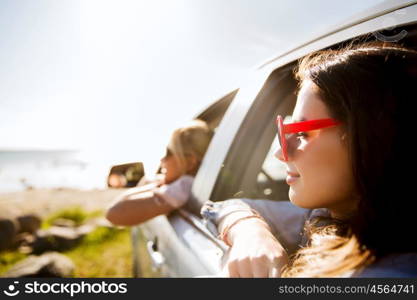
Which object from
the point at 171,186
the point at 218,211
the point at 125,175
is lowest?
the point at 125,175

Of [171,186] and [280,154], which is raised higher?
[280,154]

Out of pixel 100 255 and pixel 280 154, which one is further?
pixel 100 255

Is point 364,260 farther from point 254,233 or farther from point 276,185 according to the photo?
point 276,185

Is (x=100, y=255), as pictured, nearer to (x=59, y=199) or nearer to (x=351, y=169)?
(x=351, y=169)

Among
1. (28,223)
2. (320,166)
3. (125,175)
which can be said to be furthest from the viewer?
(28,223)

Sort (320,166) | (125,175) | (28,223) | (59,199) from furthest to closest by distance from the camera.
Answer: (59,199), (28,223), (125,175), (320,166)

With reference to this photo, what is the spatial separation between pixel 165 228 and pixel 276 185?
0.84 metres

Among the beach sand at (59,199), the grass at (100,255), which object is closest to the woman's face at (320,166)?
the grass at (100,255)

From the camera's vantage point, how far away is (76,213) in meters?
9.27

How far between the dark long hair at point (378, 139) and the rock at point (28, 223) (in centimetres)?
851

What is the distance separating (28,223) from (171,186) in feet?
23.9

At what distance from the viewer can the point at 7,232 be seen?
285 inches

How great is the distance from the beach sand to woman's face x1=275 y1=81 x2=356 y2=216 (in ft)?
39.3

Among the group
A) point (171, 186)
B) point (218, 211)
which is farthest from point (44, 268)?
point (218, 211)
